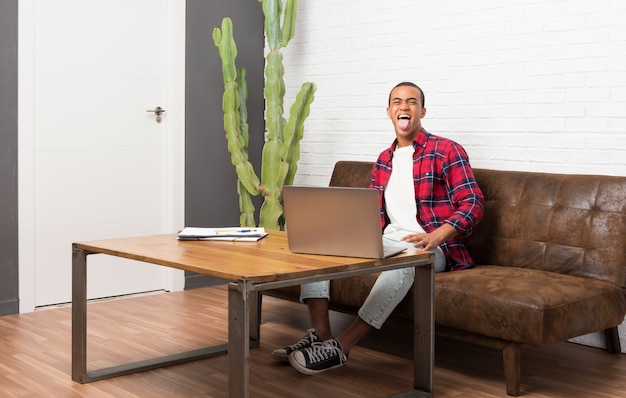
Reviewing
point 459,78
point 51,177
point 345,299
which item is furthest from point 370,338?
point 51,177

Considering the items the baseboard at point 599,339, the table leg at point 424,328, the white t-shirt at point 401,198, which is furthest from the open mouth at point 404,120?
the baseboard at point 599,339

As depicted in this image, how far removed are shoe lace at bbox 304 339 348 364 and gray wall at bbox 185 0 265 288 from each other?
1.95 m

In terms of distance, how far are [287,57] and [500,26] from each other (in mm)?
1523

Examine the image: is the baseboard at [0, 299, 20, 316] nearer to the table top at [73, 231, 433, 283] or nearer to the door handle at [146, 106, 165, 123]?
the door handle at [146, 106, 165, 123]

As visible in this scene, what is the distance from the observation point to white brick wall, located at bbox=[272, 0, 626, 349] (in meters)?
3.45

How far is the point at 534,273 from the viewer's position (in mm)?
3139

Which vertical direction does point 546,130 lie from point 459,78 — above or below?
below

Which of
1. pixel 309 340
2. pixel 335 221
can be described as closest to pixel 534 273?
pixel 309 340

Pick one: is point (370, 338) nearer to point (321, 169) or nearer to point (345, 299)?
point (345, 299)

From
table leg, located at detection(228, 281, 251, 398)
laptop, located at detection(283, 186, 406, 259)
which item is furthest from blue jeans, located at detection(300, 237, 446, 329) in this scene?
table leg, located at detection(228, 281, 251, 398)

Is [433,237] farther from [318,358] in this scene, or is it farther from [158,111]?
[158,111]

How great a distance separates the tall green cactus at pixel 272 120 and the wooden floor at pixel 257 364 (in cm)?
70

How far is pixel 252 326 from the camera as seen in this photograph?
3455mm

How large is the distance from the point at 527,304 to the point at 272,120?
2.05m
